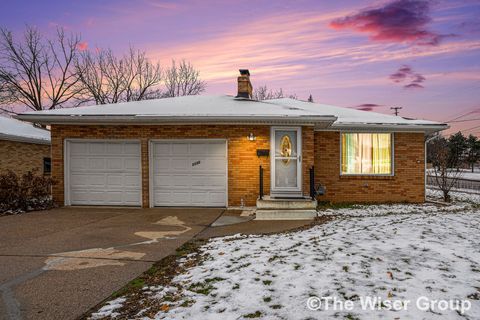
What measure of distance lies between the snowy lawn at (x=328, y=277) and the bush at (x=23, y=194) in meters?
7.60

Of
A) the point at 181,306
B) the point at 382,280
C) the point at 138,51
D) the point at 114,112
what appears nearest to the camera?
the point at 181,306

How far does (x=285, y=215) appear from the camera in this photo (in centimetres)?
898

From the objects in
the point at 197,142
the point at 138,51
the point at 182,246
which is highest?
the point at 138,51

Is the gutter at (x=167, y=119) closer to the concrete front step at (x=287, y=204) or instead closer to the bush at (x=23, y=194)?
the bush at (x=23, y=194)

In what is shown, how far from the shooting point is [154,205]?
36.2ft

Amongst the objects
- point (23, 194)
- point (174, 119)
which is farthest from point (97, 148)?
point (174, 119)

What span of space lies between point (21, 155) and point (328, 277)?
17185 mm

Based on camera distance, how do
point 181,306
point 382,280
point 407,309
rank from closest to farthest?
point 407,309 < point 181,306 < point 382,280

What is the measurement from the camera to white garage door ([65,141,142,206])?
11078mm

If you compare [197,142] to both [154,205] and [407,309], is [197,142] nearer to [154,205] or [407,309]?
[154,205]

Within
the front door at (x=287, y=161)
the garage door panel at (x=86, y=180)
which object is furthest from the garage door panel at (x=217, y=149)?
the garage door panel at (x=86, y=180)

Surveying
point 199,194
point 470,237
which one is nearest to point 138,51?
point 199,194

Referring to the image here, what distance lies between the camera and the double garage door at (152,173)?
35.6ft

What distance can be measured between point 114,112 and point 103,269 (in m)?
7.32
